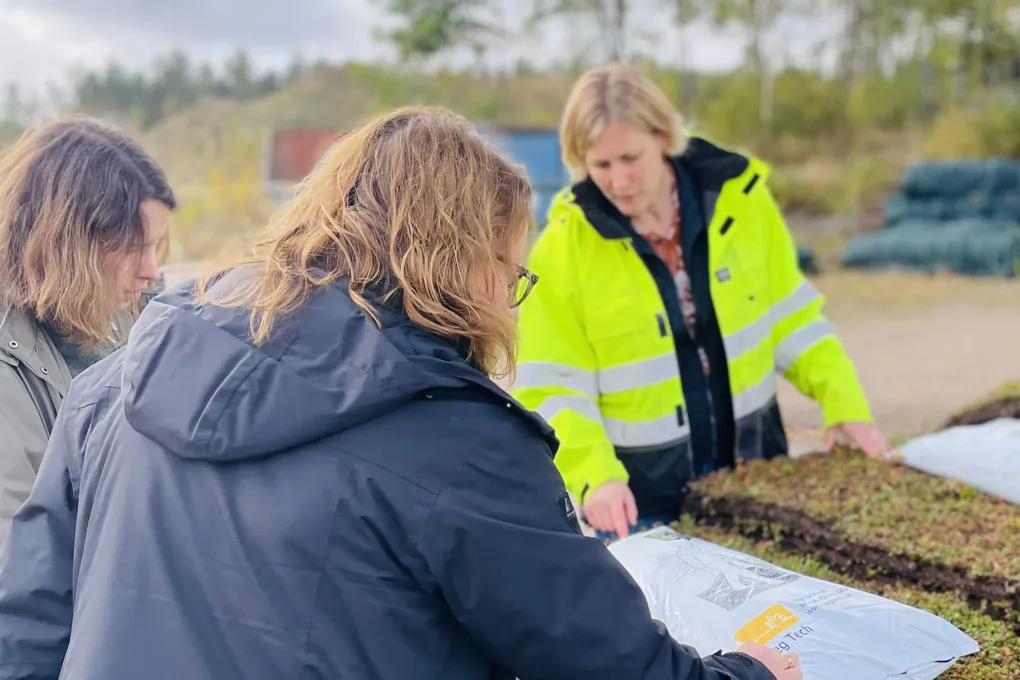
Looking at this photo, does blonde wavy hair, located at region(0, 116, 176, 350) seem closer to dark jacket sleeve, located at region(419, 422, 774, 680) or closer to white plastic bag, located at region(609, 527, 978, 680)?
dark jacket sleeve, located at region(419, 422, 774, 680)

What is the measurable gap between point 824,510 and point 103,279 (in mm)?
1612

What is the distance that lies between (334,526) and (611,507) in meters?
1.25

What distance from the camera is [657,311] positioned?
2.34 metres

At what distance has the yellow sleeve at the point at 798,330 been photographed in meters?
2.51

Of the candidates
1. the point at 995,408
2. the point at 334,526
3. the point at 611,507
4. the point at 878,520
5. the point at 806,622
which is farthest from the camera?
the point at 995,408

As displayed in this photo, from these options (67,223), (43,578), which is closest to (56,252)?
(67,223)

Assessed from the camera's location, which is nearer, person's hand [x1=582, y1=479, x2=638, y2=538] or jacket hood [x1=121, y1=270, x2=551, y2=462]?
jacket hood [x1=121, y1=270, x2=551, y2=462]

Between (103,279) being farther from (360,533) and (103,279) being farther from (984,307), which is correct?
(984,307)

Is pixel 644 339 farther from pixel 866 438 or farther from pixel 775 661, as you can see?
pixel 775 661

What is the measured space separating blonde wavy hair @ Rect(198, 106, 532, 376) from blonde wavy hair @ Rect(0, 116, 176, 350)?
73cm

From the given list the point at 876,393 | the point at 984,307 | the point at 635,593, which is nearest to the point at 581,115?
the point at 635,593

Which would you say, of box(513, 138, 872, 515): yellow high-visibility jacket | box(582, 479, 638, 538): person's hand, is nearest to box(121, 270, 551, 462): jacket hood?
box(582, 479, 638, 538): person's hand

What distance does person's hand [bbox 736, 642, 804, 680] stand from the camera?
1269mm

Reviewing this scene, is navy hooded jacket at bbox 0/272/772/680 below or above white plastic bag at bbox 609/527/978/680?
above
